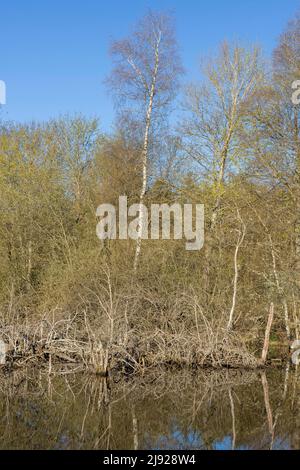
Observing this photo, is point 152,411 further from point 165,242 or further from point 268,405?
point 165,242

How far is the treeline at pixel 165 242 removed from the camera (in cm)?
1466

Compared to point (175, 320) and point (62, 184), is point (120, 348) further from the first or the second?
point (62, 184)

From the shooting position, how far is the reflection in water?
8.58m

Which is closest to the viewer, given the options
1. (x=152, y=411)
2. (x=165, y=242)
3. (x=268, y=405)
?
(x=152, y=411)

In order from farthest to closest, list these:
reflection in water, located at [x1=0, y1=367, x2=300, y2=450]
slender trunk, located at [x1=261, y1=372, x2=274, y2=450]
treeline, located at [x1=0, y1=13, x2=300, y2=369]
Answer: treeline, located at [x1=0, y1=13, x2=300, y2=369] < slender trunk, located at [x1=261, y1=372, x2=274, y2=450] < reflection in water, located at [x1=0, y1=367, x2=300, y2=450]

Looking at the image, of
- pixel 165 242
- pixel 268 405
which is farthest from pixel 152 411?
pixel 165 242

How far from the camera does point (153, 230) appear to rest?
19359 mm

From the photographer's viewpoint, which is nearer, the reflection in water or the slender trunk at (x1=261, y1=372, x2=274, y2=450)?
the reflection in water
